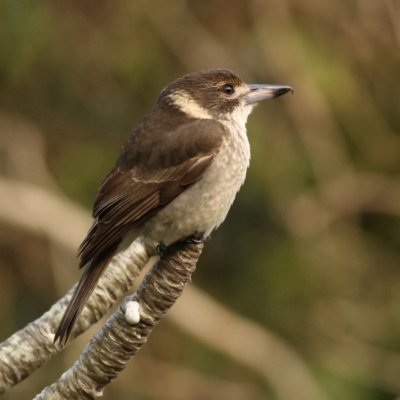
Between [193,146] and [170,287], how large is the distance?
0.93 m

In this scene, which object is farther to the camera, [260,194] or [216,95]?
[260,194]

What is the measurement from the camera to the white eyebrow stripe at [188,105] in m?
4.33

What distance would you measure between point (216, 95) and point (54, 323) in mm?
1573

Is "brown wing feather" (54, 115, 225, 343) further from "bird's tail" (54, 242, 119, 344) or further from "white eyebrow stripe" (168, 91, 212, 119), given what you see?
"white eyebrow stripe" (168, 91, 212, 119)

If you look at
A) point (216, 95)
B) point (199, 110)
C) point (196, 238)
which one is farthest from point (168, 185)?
point (216, 95)

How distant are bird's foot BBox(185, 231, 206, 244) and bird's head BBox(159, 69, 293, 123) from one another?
2.45 feet

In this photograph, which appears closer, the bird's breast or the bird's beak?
the bird's breast

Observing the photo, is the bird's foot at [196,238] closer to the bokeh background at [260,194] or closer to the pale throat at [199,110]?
the pale throat at [199,110]

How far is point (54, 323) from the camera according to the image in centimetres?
346

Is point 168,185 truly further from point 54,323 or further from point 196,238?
point 54,323

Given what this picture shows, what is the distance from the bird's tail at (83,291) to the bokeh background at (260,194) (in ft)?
9.56

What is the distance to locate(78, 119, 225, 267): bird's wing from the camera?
12.4ft

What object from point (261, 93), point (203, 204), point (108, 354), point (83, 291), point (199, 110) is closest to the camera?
point (108, 354)

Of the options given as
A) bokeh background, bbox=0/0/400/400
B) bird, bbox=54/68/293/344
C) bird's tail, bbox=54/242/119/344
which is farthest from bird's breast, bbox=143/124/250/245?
bokeh background, bbox=0/0/400/400
